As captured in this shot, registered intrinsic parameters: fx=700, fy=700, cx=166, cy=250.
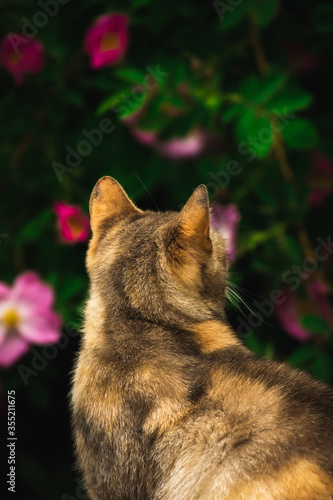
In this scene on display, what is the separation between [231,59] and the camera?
1510 mm

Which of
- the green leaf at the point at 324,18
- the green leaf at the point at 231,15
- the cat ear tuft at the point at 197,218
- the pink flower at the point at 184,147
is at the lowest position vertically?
the pink flower at the point at 184,147

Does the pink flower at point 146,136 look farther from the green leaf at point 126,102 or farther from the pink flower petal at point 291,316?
the pink flower petal at point 291,316

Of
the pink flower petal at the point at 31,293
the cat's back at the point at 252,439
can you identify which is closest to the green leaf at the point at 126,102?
the pink flower petal at the point at 31,293

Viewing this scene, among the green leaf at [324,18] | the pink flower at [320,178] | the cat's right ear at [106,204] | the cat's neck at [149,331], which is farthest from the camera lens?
the pink flower at [320,178]

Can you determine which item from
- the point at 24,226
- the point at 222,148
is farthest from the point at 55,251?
the point at 222,148

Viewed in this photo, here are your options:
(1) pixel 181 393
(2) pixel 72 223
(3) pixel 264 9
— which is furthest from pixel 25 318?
(3) pixel 264 9

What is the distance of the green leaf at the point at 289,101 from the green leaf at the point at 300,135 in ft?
0.10

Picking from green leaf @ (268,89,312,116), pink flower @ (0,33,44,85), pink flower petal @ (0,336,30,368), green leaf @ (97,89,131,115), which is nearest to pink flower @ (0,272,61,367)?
pink flower petal @ (0,336,30,368)

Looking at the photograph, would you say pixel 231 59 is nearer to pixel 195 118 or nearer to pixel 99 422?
pixel 195 118

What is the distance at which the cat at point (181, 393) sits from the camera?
827 millimetres

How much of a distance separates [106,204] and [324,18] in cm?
57

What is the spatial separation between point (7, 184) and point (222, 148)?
48 centimetres

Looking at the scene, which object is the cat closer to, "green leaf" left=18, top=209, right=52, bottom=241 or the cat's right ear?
the cat's right ear

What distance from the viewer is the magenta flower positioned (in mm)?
1442
